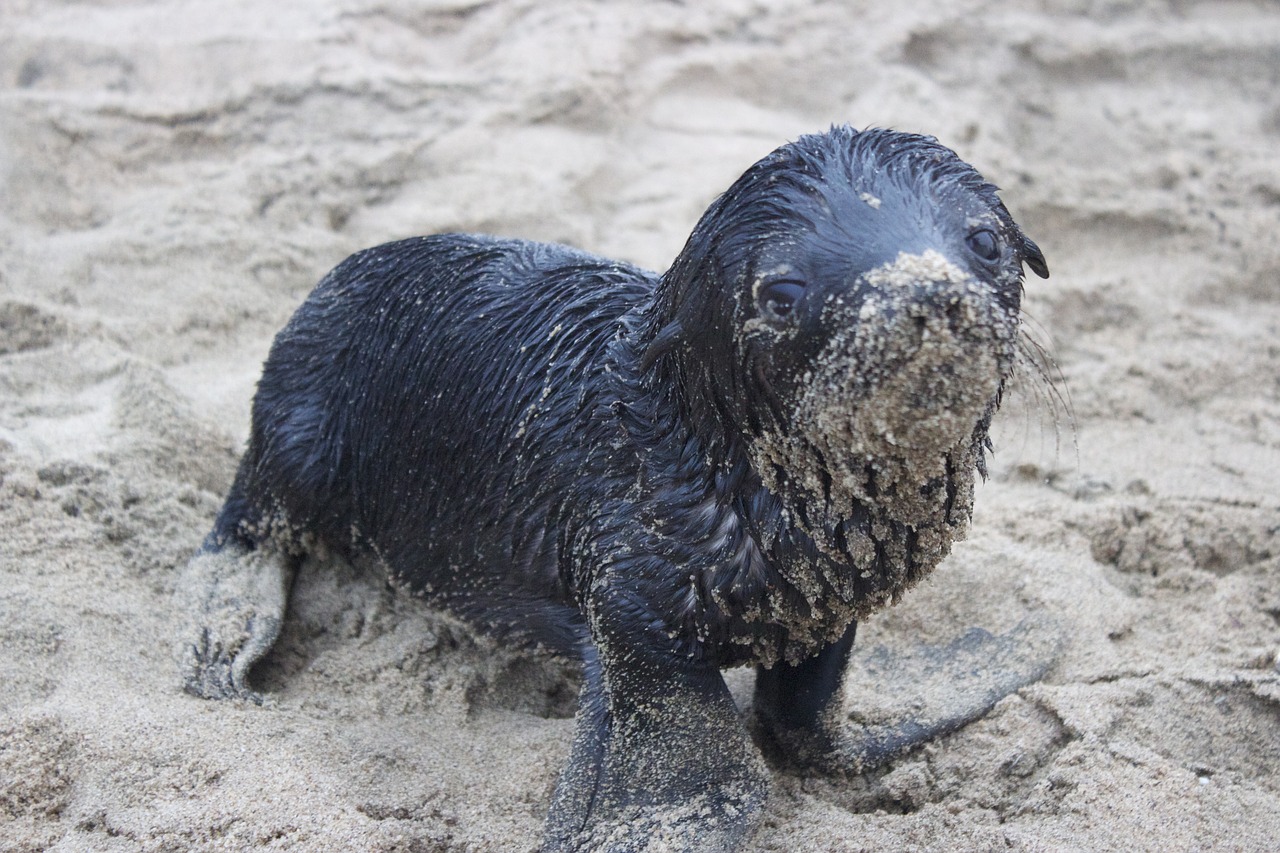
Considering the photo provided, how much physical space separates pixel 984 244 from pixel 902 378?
0.37 metres

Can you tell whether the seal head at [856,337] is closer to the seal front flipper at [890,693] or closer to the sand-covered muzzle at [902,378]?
the sand-covered muzzle at [902,378]

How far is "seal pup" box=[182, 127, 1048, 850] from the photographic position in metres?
→ 1.92

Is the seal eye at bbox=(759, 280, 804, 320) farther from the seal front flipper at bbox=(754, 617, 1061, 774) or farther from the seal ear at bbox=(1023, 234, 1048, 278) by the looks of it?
the seal front flipper at bbox=(754, 617, 1061, 774)

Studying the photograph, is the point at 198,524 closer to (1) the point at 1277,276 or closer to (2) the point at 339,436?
(2) the point at 339,436

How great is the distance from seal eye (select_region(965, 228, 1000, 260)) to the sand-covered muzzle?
10 centimetres

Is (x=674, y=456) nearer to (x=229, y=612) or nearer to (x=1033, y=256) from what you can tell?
(x=1033, y=256)

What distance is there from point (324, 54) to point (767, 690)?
13.0 ft

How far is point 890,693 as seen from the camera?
2.91 meters

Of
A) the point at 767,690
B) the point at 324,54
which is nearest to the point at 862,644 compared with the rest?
the point at 767,690

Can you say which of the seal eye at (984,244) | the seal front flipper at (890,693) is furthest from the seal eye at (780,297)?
the seal front flipper at (890,693)

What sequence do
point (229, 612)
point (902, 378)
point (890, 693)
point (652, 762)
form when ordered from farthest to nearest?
point (229, 612), point (890, 693), point (652, 762), point (902, 378)

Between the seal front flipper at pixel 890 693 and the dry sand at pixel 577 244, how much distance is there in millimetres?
57

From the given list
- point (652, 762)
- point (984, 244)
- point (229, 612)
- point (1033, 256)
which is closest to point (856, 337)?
point (984, 244)

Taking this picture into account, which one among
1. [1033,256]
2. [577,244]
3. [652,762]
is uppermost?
[1033,256]
